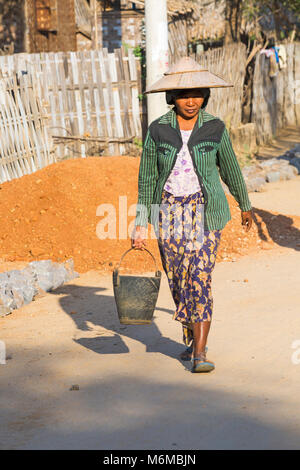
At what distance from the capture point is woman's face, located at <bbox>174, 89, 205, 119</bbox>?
15.0 ft

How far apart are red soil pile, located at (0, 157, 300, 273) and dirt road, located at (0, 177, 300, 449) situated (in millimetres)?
1074

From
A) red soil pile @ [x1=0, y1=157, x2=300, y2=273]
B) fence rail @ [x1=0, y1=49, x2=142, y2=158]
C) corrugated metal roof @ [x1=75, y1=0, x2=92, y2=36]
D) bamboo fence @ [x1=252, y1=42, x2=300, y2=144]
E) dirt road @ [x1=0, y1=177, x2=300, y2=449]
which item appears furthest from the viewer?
corrugated metal roof @ [x1=75, y1=0, x2=92, y2=36]

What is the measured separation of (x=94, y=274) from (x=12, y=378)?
3.23 metres

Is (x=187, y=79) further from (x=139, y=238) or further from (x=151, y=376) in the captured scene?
(x=151, y=376)

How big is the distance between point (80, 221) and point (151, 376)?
169 inches

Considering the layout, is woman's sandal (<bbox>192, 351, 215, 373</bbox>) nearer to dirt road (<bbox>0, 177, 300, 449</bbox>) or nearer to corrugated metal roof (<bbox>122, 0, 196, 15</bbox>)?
dirt road (<bbox>0, 177, 300, 449</bbox>)

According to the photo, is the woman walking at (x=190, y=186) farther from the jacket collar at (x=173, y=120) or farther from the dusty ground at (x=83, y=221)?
the dusty ground at (x=83, y=221)

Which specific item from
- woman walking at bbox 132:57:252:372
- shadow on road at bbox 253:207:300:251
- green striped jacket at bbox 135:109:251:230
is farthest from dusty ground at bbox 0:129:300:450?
shadow on road at bbox 253:207:300:251

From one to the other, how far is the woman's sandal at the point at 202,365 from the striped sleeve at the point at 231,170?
1031 millimetres

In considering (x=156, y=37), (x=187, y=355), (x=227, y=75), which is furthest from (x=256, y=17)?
(x=187, y=355)

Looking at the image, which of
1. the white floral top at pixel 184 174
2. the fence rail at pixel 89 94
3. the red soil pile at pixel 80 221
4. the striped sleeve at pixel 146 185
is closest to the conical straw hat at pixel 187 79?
the white floral top at pixel 184 174

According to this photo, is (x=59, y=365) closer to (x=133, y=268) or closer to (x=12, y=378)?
(x=12, y=378)
